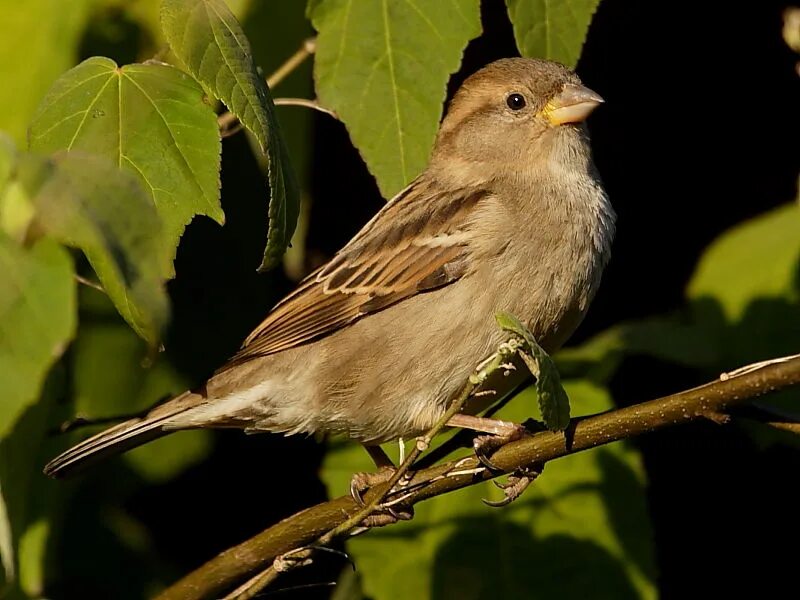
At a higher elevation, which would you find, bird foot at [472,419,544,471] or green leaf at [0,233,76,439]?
green leaf at [0,233,76,439]

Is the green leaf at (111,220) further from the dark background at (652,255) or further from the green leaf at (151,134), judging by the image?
the dark background at (652,255)

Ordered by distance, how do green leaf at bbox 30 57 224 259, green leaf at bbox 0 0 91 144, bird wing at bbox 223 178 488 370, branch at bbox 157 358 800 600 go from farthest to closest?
1. bird wing at bbox 223 178 488 370
2. green leaf at bbox 0 0 91 144
3. green leaf at bbox 30 57 224 259
4. branch at bbox 157 358 800 600

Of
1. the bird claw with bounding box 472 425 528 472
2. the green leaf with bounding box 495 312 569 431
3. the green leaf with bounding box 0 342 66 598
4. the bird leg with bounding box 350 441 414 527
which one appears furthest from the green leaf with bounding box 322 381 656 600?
the green leaf with bounding box 495 312 569 431

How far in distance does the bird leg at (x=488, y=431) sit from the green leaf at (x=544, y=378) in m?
0.30

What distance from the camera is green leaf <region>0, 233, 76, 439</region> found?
4.35 ft

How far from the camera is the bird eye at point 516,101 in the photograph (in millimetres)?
3168

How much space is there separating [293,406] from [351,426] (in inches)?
5.5

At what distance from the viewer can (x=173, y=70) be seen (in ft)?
6.65

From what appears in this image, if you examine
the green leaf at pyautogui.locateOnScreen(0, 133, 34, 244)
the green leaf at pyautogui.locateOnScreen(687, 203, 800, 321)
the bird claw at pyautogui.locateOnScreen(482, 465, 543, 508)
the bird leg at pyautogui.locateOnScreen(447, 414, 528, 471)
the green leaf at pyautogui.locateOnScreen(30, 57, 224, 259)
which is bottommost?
the green leaf at pyautogui.locateOnScreen(687, 203, 800, 321)

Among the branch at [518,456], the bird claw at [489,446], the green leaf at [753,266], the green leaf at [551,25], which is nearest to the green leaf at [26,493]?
the branch at [518,456]

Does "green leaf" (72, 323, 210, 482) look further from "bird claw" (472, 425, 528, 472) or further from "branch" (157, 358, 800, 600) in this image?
"bird claw" (472, 425, 528, 472)

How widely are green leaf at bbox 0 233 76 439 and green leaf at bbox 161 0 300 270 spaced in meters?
0.50

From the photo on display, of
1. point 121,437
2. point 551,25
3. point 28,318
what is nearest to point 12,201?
point 28,318

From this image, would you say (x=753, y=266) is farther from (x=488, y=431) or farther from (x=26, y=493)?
(x=26, y=493)
